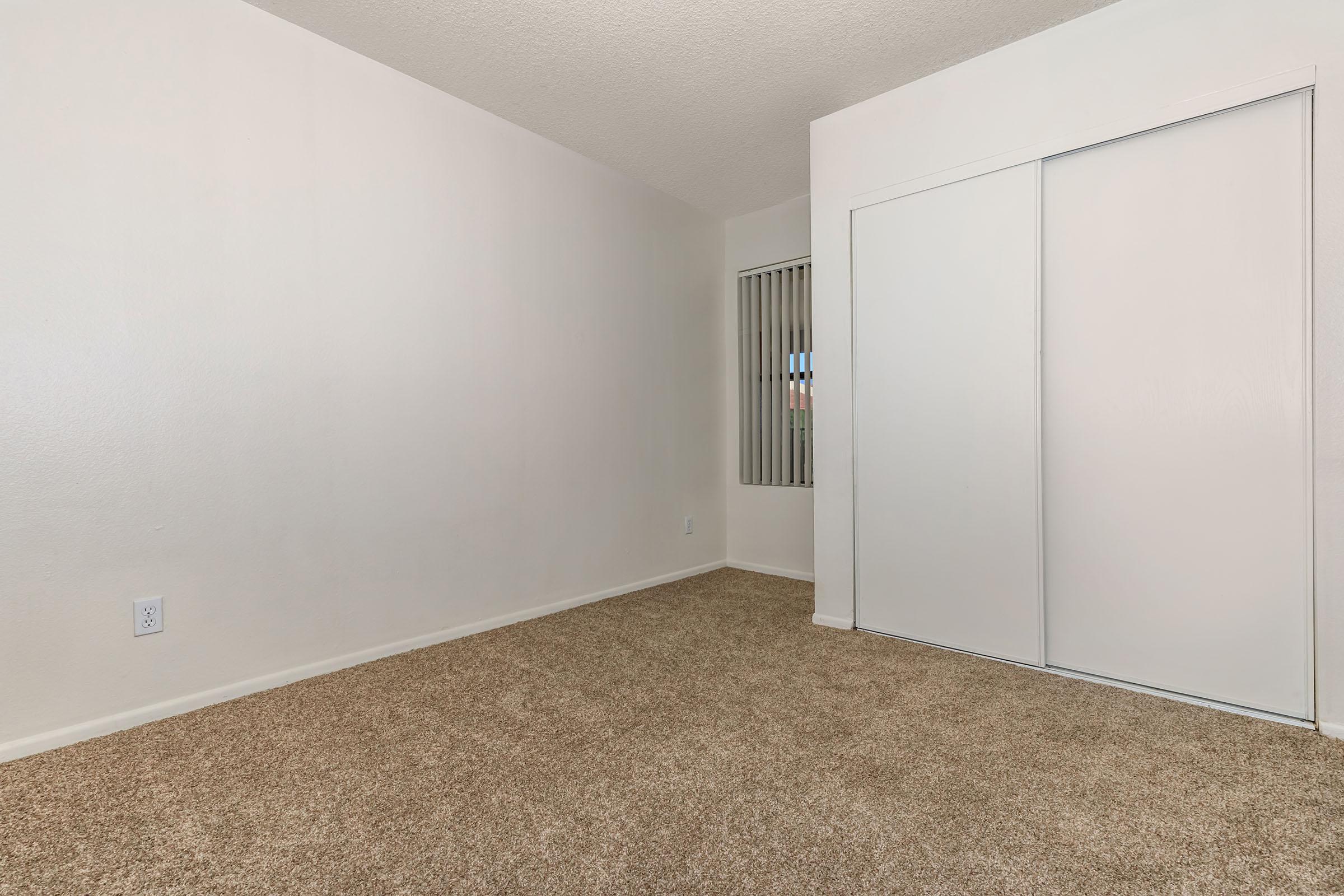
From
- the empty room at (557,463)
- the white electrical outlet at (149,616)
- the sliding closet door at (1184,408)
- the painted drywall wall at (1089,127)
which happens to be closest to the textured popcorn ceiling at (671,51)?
the empty room at (557,463)

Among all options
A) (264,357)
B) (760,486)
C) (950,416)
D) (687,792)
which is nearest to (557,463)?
(264,357)

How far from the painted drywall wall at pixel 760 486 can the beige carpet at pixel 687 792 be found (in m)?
1.72

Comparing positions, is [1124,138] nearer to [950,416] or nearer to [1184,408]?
[1184,408]

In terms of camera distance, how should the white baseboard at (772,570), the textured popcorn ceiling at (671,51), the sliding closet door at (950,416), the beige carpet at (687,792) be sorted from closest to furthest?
the beige carpet at (687,792) < the textured popcorn ceiling at (671,51) < the sliding closet door at (950,416) < the white baseboard at (772,570)

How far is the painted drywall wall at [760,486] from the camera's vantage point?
4.05 m

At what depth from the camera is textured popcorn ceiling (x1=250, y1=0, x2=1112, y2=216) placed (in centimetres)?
225

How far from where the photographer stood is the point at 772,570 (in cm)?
420

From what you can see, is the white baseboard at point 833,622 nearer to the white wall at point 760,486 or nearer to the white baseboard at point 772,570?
the white baseboard at point 772,570

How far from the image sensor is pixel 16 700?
1.79 m

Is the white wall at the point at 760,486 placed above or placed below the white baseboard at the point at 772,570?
above

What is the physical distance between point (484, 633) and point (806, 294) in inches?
109

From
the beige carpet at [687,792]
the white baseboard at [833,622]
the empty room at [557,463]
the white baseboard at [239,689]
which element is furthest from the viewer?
the white baseboard at [833,622]

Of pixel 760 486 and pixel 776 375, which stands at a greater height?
pixel 776 375

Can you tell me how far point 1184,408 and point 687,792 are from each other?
6.60ft
